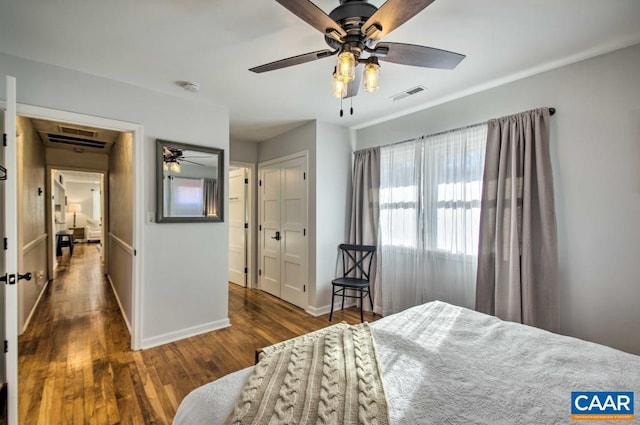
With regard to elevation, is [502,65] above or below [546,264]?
above

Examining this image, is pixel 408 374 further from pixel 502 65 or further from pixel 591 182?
pixel 502 65

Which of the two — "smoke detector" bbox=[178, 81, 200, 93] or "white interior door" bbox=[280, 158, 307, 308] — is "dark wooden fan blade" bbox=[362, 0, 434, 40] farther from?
"white interior door" bbox=[280, 158, 307, 308]

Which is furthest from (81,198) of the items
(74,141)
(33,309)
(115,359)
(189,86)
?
(189,86)

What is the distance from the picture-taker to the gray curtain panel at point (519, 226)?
229 cm

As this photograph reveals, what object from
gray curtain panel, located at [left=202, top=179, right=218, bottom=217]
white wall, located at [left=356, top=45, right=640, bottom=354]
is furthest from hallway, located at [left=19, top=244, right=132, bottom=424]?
white wall, located at [left=356, top=45, right=640, bottom=354]

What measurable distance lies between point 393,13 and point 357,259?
3.05 m

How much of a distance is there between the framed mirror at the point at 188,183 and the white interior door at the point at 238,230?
1.76m

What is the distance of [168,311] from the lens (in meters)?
2.95

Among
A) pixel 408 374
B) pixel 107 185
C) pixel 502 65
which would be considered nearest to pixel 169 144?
pixel 408 374

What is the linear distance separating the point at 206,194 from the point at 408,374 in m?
2.69

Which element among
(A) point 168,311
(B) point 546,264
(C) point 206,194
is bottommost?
(A) point 168,311

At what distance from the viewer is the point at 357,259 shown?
3893 mm

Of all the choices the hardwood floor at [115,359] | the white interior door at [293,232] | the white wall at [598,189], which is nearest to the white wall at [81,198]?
the hardwood floor at [115,359]

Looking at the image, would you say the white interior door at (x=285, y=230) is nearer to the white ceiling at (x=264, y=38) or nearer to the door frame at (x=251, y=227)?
the door frame at (x=251, y=227)
